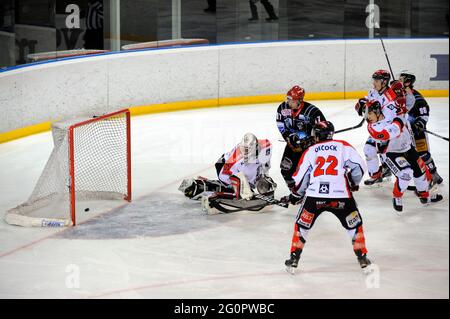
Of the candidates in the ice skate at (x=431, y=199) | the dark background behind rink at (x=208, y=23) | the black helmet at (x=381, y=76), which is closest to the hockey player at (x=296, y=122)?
the black helmet at (x=381, y=76)

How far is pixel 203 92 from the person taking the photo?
47.6 feet

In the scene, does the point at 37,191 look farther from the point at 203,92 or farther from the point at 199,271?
the point at 203,92

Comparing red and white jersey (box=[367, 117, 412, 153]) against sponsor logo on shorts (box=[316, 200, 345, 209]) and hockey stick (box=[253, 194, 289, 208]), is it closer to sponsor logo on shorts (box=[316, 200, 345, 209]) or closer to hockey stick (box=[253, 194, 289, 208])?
hockey stick (box=[253, 194, 289, 208])

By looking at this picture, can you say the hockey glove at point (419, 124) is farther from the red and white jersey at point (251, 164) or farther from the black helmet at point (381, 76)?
the red and white jersey at point (251, 164)

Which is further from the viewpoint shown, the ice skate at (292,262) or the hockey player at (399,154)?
the hockey player at (399,154)

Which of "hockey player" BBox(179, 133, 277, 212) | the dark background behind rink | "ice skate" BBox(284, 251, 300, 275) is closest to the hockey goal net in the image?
"hockey player" BBox(179, 133, 277, 212)

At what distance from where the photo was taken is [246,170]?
333 inches

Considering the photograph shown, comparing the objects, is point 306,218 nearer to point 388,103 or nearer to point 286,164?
point 286,164

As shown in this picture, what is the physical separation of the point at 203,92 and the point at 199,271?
25.6ft

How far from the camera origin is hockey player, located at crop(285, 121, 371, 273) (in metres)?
6.54

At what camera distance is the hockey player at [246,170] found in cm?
833

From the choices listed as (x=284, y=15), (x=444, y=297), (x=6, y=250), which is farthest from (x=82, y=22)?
(x=444, y=297)

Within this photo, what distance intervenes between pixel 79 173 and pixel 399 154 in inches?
111

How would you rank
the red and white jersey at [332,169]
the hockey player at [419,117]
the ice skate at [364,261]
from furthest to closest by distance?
1. the hockey player at [419,117]
2. the ice skate at [364,261]
3. the red and white jersey at [332,169]
